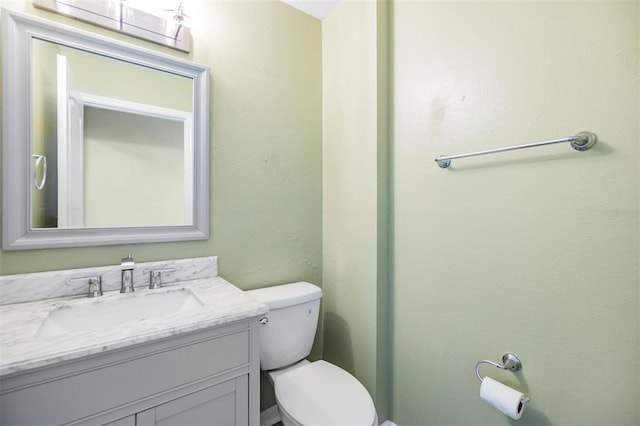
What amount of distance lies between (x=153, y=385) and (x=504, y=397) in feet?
3.67

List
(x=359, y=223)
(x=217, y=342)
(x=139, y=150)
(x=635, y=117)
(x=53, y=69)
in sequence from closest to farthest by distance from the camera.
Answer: (x=635, y=117) < (x=217, y=342) < (x=53, y=69) < (x=139, y=150) < (x=359, y=223)

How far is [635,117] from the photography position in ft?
2.59

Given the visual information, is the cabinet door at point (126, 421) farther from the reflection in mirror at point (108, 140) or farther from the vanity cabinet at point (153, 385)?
the reflection in mirror at point (108, 140)

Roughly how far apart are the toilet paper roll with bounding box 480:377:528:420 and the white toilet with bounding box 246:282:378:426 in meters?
0.42

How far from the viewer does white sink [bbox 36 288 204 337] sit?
961mm

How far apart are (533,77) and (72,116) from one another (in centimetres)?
173

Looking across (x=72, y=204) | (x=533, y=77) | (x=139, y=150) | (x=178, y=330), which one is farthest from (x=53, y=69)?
(x=533, y=77)

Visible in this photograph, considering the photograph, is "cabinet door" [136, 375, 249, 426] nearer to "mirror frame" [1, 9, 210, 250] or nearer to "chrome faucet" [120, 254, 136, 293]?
"chrome faucet" [120, 254, 136, 293]

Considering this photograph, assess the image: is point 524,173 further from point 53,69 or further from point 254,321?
point 53,69

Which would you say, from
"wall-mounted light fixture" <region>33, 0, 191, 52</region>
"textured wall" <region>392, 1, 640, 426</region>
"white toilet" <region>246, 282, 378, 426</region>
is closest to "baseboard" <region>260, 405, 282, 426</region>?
"white toilet" <region>246, 282, 378, 426</region>

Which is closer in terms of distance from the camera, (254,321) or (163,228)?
(254,321)

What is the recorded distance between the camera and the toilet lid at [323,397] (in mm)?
1055

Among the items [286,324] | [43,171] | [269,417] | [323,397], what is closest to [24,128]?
[43,171]

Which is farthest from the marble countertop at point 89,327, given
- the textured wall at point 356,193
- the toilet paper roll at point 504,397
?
the toilet paper roll at point 504,397
